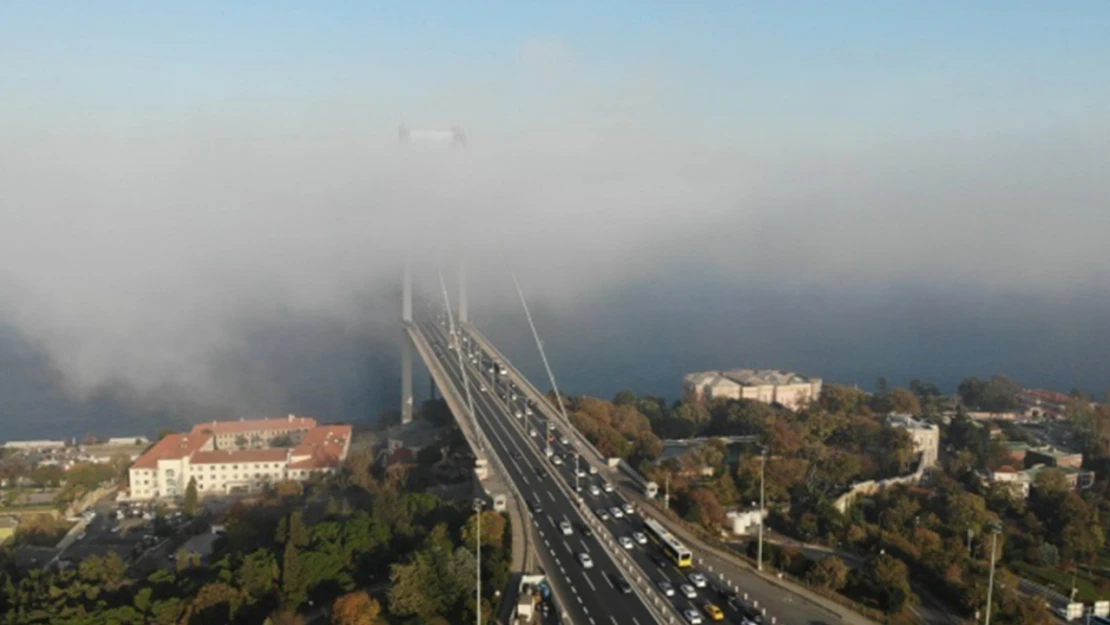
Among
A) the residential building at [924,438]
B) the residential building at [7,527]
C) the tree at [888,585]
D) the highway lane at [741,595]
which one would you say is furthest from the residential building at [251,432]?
the tree at [888,585]

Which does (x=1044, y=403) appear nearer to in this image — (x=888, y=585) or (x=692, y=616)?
A: (x=888, y=585)

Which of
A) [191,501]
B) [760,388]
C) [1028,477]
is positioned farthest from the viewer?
[760,388]

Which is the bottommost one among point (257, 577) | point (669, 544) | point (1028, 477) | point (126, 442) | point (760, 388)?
point (126, 442)

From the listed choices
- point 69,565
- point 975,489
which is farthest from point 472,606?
point 975,489

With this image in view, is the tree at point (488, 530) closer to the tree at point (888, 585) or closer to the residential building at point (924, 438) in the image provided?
the tree at point (888, 585)


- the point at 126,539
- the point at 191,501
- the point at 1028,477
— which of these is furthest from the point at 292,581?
the point at 1028,477
